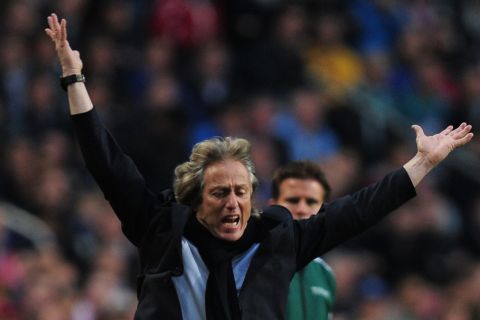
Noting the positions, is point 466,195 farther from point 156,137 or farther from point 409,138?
point 156,137

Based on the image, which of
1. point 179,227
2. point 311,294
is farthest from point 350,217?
point 311,294

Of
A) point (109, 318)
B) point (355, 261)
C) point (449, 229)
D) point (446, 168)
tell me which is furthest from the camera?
point (446, 168)

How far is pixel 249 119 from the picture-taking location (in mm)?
11891

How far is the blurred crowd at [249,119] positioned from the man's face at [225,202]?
3398 mm

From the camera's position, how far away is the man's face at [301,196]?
6476mm

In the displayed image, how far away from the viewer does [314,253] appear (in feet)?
17.2

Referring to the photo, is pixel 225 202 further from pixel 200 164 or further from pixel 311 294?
pixel 311 294

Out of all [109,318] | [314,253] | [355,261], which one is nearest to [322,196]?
[314,253]

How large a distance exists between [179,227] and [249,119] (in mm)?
6940

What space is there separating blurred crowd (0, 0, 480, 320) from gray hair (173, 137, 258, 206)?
10.9 ft

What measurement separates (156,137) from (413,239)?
2.35 meters

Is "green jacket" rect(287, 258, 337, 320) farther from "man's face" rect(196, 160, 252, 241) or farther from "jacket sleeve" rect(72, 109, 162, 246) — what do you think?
"jacket sleeve" rect(72, 109, 162, 246)

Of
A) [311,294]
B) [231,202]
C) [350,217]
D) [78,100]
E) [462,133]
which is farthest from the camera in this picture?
[311,294]

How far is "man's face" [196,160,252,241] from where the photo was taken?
5.06m
